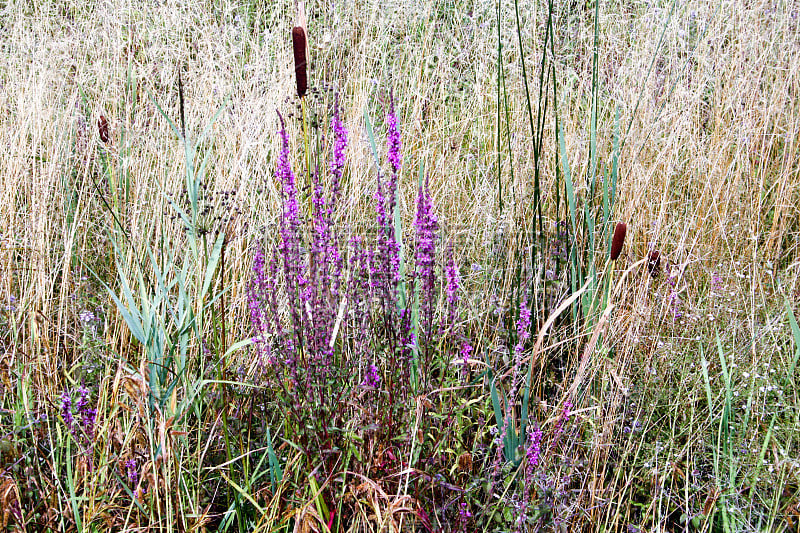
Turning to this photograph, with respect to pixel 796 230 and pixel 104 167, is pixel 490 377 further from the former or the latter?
pixel 104 167

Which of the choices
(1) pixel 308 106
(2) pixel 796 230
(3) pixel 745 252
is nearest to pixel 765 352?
(3) pixel 745 252

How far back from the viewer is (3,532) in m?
1.50

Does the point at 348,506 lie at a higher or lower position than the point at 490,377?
lower

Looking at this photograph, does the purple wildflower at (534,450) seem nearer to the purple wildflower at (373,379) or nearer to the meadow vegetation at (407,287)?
the meadow vegetation at (407,287)

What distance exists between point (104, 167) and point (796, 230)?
2.77 meters

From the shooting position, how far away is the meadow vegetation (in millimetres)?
1587

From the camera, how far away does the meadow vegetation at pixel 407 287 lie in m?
1.59

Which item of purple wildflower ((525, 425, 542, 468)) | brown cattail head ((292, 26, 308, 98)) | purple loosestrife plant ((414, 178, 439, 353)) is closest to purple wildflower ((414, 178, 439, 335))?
purple loosestrife plant ((414, 178, 439, 353))

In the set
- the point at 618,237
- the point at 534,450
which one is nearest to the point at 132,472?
the point at 534,450

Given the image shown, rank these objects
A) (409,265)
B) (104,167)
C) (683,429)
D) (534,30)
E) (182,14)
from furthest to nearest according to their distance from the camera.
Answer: (182,14) → (534,30) → (104,167) → (409,265) → (683,429)

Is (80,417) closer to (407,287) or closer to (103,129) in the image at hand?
(407,287)

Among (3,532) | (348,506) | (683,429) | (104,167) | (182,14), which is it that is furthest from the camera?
(182,14)

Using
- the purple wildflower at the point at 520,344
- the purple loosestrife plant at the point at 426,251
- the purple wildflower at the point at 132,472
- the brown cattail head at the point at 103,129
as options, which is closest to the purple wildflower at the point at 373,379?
the purple loosestrife plant at the point at 426,251

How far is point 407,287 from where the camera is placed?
181 centimetres
